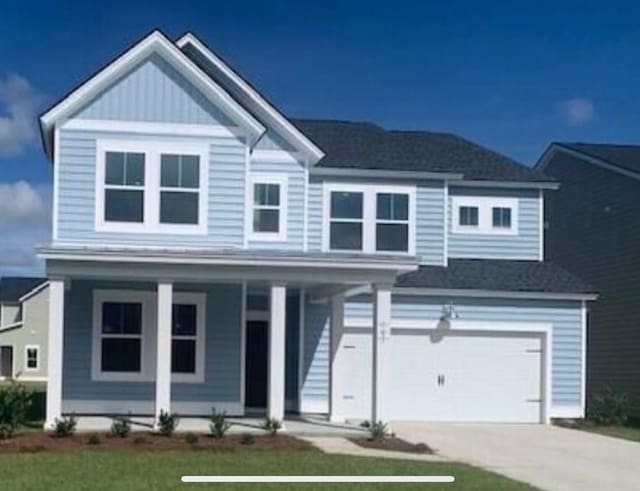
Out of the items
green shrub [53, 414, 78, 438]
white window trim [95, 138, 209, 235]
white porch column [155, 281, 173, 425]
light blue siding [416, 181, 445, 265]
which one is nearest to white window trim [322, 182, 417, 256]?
light blue siding [416, 181, 445, 265]

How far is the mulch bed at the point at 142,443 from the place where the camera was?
18125 millimetres

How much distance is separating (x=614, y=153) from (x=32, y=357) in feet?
147

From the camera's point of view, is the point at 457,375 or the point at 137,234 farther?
the point at 457,375

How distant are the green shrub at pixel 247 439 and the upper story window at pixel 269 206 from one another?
20.2 ft

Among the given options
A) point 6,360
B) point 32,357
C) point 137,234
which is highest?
point 137,234

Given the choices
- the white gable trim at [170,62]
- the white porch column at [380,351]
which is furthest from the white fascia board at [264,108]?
the white porch column at [380,351]

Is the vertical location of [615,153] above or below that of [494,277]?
above

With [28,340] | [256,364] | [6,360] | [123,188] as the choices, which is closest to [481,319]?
[256,364]

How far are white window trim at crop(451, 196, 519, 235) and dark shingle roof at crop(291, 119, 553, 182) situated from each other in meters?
0.57

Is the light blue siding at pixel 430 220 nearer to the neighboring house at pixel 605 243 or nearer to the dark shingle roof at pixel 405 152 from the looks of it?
the dark shingle roof at pixel 405 152

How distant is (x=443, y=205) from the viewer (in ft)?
92.1

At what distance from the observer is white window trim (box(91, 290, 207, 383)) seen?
24.2 meters

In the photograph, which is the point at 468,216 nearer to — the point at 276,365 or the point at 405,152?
the point at 405,152

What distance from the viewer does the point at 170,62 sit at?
23.0m
